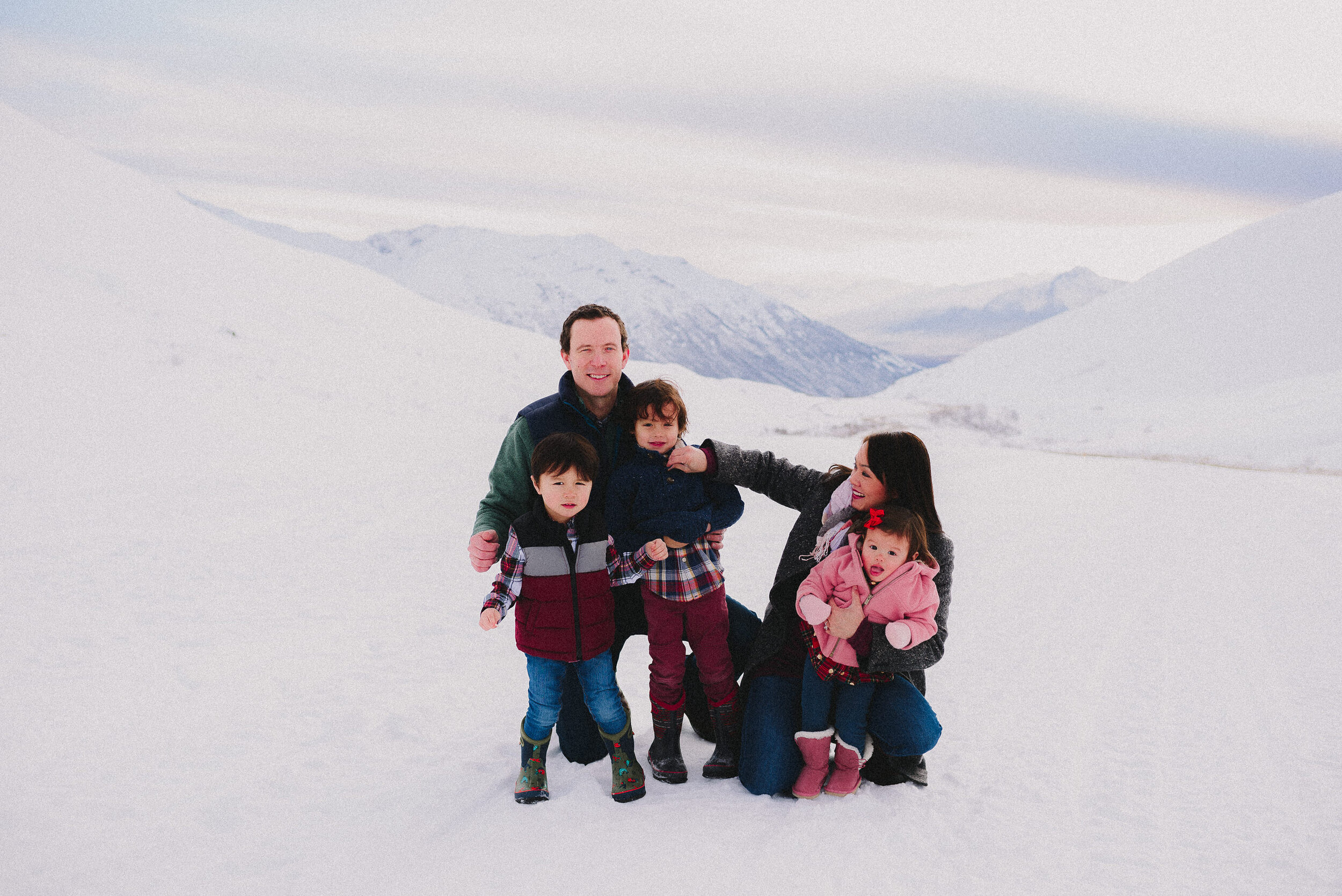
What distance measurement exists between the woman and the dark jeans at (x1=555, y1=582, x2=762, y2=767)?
9cm

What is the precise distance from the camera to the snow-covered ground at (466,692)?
2.84 m

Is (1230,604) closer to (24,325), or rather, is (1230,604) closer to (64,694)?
(64,694)

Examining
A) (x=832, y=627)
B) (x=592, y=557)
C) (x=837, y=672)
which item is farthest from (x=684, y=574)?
(x=837, y=672)

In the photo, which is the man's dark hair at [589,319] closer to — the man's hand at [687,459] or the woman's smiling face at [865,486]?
the man's hand at [687,459]

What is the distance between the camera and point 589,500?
10.6 ft

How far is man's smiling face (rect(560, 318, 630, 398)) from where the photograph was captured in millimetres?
3180

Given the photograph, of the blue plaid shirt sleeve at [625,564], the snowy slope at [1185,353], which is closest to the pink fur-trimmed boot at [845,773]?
the blue plaid shirt sleeve at [625,564]

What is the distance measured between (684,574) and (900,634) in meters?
0.81

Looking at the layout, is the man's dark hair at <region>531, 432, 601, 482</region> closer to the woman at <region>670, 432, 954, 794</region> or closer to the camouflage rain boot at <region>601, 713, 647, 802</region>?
→ the woman at <region>670, 432, 954, 794</region>

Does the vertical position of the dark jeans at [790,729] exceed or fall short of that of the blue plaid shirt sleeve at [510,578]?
it falls short

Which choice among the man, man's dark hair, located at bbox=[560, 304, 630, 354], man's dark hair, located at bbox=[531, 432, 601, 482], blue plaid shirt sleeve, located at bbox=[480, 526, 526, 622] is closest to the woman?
the man

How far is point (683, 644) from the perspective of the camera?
3.22 metres

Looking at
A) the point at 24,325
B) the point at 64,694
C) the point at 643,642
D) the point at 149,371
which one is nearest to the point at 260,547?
the point at 64,694

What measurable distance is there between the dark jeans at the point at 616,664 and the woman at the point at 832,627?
9 cm
